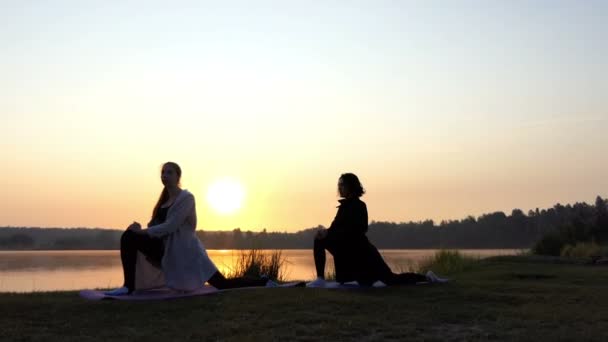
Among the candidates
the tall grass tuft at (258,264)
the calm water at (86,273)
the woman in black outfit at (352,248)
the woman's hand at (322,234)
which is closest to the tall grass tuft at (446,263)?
the calm water at (86,273)

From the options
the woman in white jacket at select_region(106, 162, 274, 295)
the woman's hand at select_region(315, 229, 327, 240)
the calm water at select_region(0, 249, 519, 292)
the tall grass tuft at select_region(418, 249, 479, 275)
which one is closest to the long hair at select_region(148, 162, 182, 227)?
the woman in white jacket at select_region(106, 162, 274, 295)

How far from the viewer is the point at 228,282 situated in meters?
7.70

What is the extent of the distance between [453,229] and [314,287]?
46.1m

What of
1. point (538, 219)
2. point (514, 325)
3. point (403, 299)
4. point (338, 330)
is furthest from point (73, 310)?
point (538, 219)

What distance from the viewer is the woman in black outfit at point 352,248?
26.7 ft

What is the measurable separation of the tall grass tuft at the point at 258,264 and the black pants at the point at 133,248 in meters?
4.08

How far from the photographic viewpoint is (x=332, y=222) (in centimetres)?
840

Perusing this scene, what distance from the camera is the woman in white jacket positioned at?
720 centimetres

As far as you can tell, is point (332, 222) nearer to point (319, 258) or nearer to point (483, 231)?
point (319, 258)

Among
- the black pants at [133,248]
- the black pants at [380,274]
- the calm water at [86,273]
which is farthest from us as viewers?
the calm water at [86,273]

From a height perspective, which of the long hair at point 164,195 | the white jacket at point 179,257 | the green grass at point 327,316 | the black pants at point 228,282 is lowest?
the green grass at point 327,316

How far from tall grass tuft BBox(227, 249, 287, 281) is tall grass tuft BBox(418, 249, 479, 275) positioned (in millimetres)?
3619

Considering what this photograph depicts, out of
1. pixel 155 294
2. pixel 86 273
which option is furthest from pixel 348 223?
pixel 86 273

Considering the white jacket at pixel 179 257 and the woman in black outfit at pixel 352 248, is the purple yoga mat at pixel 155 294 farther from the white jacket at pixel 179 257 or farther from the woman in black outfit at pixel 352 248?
the woman in black outfit at pixel 352 248
